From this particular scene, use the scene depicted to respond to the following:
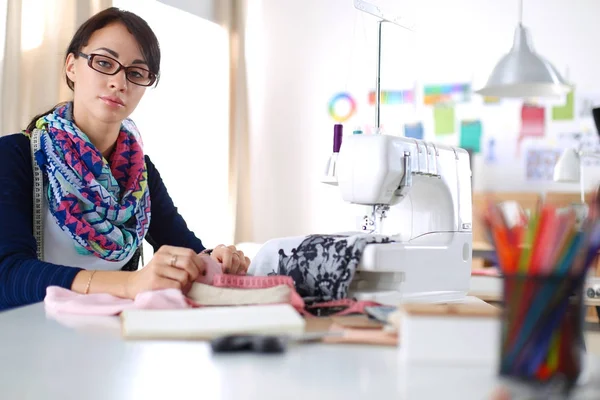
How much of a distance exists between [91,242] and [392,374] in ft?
3.92

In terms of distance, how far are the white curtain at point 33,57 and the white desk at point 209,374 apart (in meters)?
2.64

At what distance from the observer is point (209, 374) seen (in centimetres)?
79

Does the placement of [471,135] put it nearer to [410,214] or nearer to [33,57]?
[33,57]

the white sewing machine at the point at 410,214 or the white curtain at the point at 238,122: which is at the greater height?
the white curtain at the point at 238,122

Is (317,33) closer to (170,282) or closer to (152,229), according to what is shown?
(152,229)

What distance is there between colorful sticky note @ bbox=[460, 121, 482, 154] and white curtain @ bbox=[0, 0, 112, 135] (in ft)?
9.27

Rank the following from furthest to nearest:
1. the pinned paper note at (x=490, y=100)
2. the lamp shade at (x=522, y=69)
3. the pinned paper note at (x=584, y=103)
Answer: the pinned paper note at (x=490, y=100)
the pinned paper note at (x=584, y=103)
the lamp shade at (x=522, y=69)

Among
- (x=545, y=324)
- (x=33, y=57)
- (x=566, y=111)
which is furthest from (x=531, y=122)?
(x=545, y=324)

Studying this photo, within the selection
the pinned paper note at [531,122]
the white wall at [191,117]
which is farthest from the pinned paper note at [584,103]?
the white wall at [191,117]

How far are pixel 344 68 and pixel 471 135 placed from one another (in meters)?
1.05

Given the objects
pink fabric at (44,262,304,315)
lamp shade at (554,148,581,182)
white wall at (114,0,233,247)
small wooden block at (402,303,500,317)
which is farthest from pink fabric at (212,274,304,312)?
lamp shade at (554,148,581,182)

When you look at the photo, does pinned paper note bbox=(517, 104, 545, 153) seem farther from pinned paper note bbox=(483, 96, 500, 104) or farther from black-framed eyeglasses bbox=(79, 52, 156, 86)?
black-framed eyeglasses bbox=(79, 52, 156, 86)

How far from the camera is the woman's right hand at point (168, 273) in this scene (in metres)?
1.26

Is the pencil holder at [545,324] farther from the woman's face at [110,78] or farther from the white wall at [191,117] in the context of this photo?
the white wall at [191,117]
